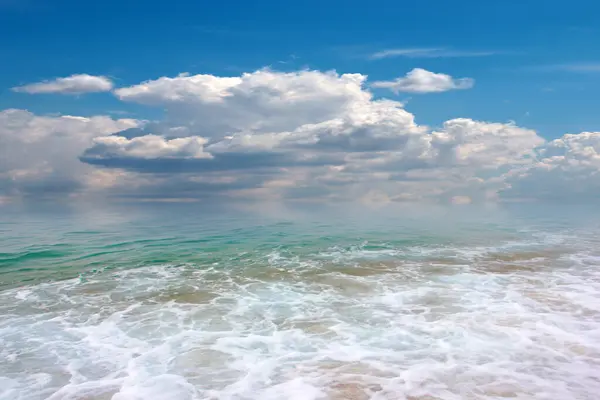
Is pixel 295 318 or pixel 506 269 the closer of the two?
pixel 295 318

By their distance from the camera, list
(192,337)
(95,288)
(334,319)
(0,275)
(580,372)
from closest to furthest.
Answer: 1. (580,372)
2. (192,337)
3. (334,319)
4. (95,288)
5. (0,275)

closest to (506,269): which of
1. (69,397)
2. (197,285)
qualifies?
(197,285)

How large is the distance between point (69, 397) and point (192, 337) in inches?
214

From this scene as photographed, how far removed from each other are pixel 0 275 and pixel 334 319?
23955mm

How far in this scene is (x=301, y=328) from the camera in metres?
18.0

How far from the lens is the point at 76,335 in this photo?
17.4 m

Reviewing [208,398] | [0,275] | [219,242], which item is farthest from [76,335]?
[219,242]

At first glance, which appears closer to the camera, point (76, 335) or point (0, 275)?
point (76, 335)

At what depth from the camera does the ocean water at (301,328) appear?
495 inches

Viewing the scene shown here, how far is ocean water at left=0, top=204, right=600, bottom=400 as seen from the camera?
12578 mm

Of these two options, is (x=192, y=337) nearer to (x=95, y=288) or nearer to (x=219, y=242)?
(x=95, y=288)

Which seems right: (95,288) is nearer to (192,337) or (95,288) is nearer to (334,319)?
(192,337)

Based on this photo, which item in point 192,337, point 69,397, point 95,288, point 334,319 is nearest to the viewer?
point 69,397

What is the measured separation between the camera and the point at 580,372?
13.0 m
